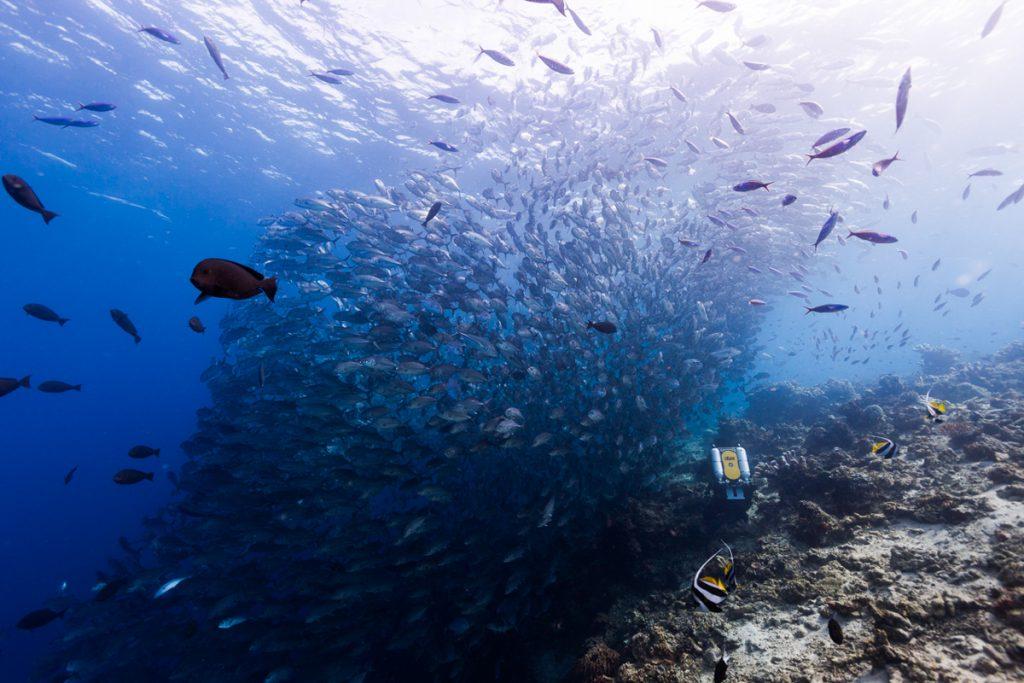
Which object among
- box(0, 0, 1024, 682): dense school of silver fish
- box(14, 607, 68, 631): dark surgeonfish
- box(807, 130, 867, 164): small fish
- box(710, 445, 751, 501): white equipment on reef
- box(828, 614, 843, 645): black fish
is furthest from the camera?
box(14, 607, 68, 631): dark surgeonfish

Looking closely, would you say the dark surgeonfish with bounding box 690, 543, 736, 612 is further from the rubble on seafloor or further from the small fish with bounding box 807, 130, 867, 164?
the small fish with bounding box 807, 130, 867, 164

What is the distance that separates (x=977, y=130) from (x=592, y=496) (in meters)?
36.4

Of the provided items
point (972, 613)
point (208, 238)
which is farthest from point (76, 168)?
point (972, 613)

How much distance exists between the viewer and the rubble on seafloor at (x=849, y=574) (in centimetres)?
348

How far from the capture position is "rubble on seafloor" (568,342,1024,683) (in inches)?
137

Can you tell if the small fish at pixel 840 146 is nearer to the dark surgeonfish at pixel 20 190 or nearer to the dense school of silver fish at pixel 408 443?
the dense school of silver fish at pixel 408 443

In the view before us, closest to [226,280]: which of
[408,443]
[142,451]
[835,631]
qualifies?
[835,631]

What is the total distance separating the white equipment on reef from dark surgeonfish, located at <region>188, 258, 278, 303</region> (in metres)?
6.95

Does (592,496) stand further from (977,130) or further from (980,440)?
(977,130)

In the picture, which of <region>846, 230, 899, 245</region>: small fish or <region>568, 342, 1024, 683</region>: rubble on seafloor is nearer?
<region>568, 342, 1024, 683</region>: rubble on seafloor

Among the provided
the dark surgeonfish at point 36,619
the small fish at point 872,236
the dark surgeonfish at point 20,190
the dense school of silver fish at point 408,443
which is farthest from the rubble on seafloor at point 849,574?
the dark surgeonfish at point 36,619

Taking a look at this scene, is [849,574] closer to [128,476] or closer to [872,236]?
[872,236]

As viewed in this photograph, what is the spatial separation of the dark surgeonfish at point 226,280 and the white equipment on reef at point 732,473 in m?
6.95

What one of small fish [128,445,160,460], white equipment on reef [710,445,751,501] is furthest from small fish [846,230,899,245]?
small fish [128,445,160,460]
